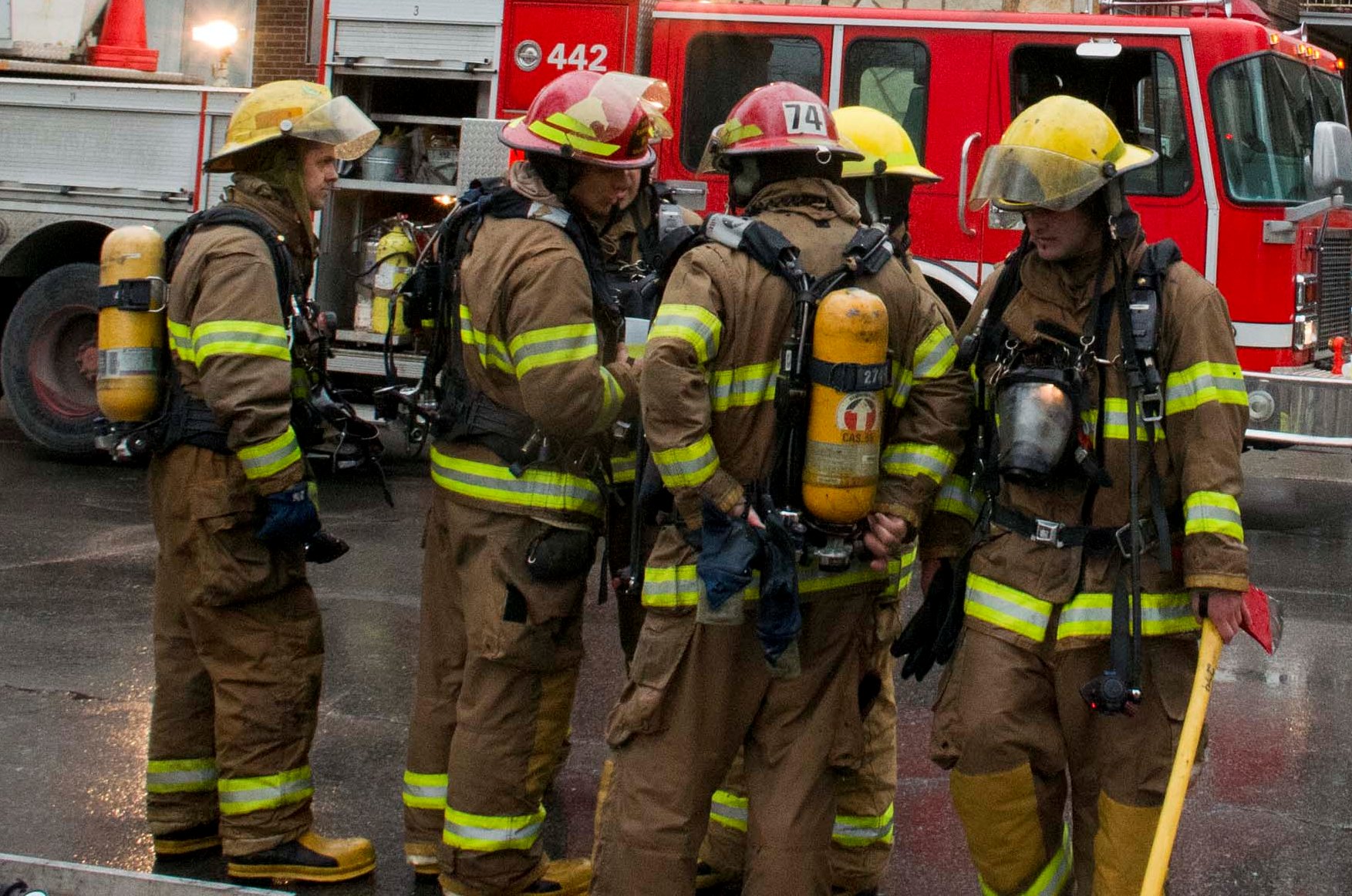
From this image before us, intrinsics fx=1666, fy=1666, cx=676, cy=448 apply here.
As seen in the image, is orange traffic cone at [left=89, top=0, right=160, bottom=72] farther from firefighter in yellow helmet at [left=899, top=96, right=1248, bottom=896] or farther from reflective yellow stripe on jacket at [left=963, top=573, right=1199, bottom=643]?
reflective yellow stripe on jacket at [left=963, top=573, right=1199, bottom=643]

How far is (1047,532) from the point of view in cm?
349

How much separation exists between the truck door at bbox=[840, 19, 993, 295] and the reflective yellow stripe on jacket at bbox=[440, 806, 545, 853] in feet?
17.8

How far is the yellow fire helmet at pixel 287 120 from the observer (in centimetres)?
427

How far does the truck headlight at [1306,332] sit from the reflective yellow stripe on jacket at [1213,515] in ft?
18.3

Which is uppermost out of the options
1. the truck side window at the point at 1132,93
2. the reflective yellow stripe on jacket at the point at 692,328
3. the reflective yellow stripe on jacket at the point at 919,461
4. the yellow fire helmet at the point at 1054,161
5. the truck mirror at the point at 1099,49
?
the truck mirror at the point at 1099,49

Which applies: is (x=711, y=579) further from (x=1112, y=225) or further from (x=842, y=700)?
(x=1112, y=225)

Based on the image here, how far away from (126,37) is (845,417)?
817 centimetres

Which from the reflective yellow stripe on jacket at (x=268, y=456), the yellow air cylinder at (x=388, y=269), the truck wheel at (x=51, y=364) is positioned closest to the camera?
the reflective yellow stripe on jacket at (x=268, y=456)

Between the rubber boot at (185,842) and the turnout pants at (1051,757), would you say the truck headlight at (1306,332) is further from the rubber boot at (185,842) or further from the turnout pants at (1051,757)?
the rubber boot at (185,842)

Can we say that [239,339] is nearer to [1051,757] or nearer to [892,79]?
[1051,757]

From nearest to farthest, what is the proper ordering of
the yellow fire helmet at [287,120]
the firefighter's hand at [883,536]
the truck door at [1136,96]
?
the firefighter's hand at [883,536] < the yellow fire helmet at [287,120] < the truck door at [1136,96]

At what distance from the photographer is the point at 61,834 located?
14.6 feet

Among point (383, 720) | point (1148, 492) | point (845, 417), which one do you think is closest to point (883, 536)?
point (845, 417)

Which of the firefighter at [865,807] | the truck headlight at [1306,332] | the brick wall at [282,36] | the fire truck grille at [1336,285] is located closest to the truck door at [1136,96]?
the truck headlight at [1306,332]
